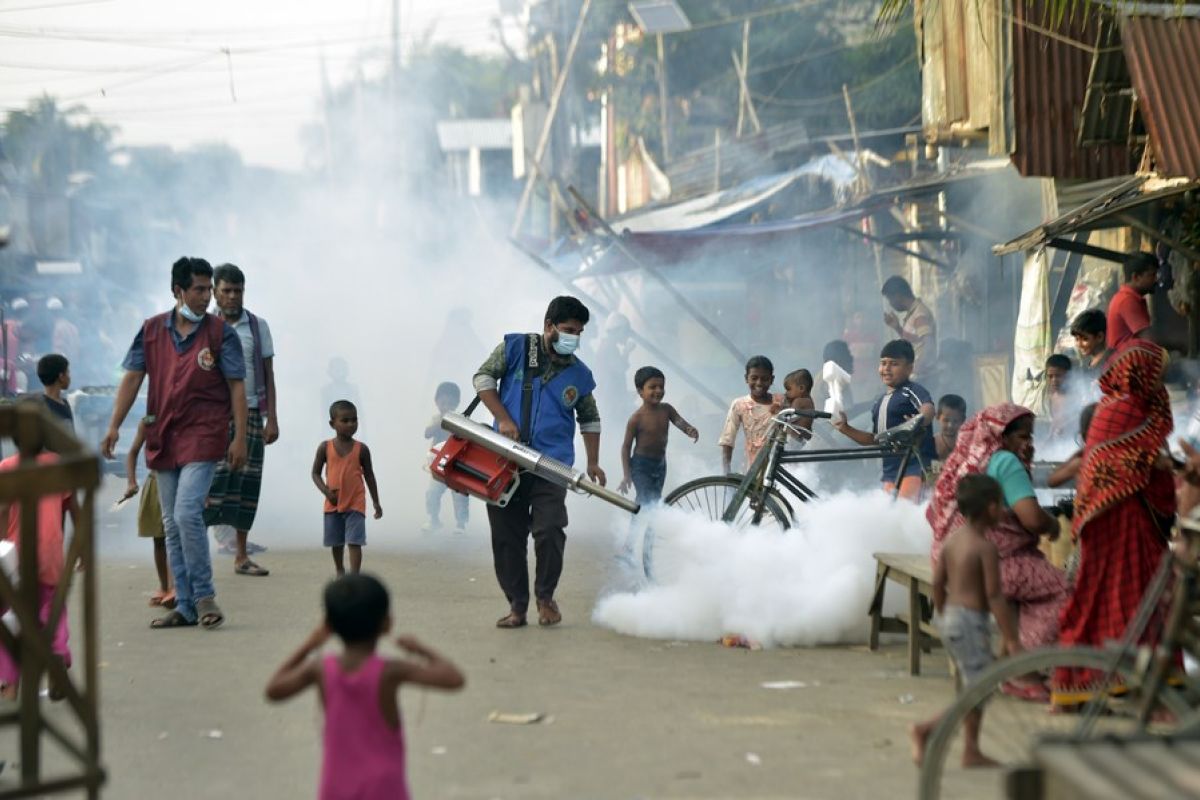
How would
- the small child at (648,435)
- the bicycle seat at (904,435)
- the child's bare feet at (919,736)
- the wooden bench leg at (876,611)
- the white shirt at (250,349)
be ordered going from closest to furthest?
the child's bare feet at (919,736), the wooden bench leg at (876,611), the bicycle seat at (904,435), the white shirt at (250,349), the small child at (648,435)

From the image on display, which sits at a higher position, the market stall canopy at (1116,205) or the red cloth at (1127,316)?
the market stall canopy at (1116,205)

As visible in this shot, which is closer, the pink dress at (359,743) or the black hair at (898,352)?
the pink dress at (359,743)

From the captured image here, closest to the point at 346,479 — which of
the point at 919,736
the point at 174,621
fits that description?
the point at 174,621

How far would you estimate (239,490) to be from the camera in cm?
1066

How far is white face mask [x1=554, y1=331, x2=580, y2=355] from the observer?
891 centimetres

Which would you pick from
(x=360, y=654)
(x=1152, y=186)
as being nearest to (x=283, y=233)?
(x=1152, y=186)

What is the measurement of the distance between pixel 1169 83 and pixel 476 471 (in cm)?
525

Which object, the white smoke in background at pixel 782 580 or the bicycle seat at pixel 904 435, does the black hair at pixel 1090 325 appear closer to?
the white smoke in background at pixel 782 580

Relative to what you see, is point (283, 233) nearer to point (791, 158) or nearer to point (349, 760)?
point (791, 158)

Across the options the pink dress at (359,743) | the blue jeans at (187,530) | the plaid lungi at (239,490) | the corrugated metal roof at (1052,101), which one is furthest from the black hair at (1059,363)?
the pink dress at (359,743)

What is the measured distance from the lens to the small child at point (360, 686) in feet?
12.8

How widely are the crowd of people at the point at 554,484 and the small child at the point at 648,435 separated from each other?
0.06 ft

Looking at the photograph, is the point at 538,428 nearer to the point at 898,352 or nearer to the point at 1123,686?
the point at 898,352

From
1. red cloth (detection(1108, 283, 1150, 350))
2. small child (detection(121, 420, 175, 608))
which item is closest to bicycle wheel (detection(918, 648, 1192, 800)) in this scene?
red cloth (detection(1108, 283, 1150, 350))
